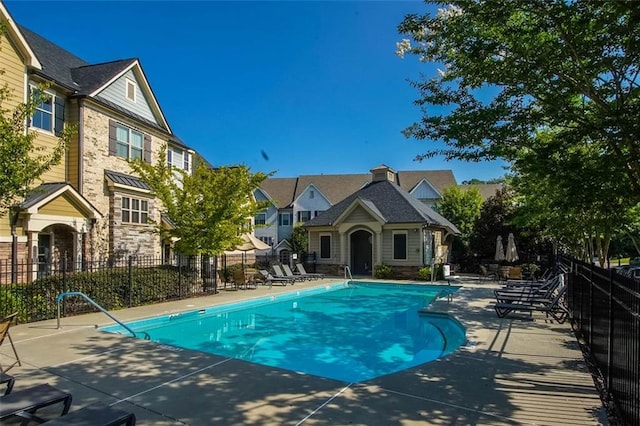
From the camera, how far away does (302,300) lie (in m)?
18.4

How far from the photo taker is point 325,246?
1147 inches

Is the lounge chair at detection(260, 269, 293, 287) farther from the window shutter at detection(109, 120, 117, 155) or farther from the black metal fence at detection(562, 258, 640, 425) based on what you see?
the black metal fence at detection(562, 258, 640, 425)

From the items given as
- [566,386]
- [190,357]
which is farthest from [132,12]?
[566,386]

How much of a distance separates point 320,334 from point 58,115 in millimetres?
13480

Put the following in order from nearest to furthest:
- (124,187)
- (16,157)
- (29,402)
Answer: (29,402) < (16,157) < (124,187)

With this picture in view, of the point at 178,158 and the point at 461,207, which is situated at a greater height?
the point at 178,158

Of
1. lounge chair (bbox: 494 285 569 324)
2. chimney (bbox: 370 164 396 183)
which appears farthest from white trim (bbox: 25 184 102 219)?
chimney (bbox: 370 164 396 183)

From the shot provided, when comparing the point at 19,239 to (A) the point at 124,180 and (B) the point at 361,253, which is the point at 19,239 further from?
(B) the point at 361,253

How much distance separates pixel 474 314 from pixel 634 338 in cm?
819

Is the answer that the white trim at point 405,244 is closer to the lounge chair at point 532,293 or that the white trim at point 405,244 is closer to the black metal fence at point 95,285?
the lounge chair at point 532,293

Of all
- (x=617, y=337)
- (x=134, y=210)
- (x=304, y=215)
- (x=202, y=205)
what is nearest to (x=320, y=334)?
(x=202, y=205)

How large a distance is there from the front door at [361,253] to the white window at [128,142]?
15424mm

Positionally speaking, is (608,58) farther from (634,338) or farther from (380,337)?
(380,337)

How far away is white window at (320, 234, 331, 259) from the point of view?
94.9 feet
